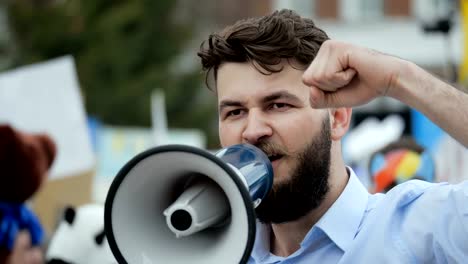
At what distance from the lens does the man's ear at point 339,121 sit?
3.03 meters

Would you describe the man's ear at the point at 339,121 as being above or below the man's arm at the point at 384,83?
below

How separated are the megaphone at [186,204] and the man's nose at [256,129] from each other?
0.14 metres

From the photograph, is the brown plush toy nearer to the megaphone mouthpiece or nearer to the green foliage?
A: the megaphone mouthpiece

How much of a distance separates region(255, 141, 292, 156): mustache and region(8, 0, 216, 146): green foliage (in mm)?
20497

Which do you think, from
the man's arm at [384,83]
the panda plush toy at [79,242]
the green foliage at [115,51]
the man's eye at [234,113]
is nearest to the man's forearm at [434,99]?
the man's arm at [384,83]

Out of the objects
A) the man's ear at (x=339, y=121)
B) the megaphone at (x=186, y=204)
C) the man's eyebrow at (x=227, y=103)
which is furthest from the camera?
the man's ear at (x=339, y=121)

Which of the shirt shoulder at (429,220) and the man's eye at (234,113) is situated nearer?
the shirt shoulder at (429,220)

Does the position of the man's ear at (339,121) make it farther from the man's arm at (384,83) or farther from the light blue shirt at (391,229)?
the man's arm at (384,83)

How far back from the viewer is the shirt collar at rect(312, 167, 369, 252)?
9.37 ft

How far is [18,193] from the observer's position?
4344 millimetres

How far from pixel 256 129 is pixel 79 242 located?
1.65 metres

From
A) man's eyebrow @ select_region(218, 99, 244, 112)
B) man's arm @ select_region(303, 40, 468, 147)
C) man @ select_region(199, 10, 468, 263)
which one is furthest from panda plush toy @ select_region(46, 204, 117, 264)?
man's arm @ select_region(303, 40, 468, 147)

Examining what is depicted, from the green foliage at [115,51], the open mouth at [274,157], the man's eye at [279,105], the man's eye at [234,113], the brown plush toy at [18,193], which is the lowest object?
the green foliage at [115,51]

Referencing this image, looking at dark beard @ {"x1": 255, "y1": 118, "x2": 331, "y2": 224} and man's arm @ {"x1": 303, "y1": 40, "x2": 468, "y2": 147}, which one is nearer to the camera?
man's arm @ {"x1": 303, "y1": 40, "x2": 468, "y2": 147}
